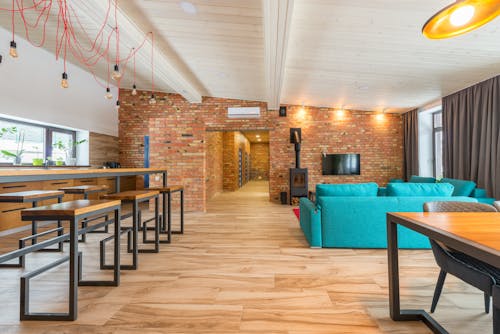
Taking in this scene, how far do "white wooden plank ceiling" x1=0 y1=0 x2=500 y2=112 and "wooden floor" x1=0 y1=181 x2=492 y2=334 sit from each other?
2.53 m

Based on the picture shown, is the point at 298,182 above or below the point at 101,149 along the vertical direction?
below

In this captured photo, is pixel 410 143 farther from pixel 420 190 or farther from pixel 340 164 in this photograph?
pixel 420 190

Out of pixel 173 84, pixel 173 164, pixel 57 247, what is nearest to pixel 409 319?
pixel 57 247

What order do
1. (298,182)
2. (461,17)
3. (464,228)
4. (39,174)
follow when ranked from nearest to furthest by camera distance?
(464,228) → (461,17) → (39,174) → (298,182)

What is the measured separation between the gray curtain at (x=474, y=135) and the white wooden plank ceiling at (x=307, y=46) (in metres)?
0.29

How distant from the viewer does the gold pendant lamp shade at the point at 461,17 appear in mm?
1295

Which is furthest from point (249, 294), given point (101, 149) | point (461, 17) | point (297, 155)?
point (101, 149)

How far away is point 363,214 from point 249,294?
169 centimetres

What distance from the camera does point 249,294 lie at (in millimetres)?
1919

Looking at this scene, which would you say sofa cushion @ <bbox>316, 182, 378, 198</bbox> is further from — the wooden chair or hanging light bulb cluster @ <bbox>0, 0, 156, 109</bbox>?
hanging light bulb cluster @ <bbox>0, 0, 156, 109</bbox>

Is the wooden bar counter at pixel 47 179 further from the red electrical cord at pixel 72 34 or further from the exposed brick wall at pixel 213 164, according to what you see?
Answer: the exposed brick wall at pixel 213 164

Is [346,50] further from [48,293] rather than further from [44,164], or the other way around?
[44,164]

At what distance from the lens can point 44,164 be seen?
436 centimetres

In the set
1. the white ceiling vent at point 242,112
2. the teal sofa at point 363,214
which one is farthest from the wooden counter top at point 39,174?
the white ceiling vent at point 242,112
